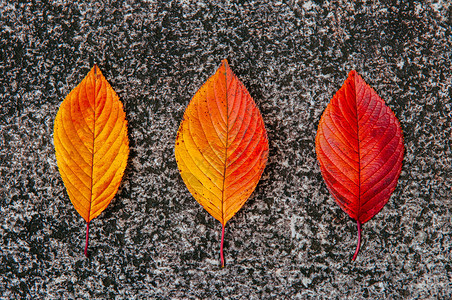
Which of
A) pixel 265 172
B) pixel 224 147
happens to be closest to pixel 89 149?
pixel 224 147

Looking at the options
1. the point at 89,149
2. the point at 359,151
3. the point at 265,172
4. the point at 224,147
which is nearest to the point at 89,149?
the point at 89,149

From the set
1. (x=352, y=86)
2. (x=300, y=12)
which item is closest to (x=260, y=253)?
(x=352, y=86)

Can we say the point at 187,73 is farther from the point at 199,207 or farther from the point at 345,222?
the point at 345,222

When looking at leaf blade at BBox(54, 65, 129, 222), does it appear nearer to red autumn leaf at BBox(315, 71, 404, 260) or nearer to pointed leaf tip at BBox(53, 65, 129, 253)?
pointed leaf tip at BBox(53, 65, 129, 253)

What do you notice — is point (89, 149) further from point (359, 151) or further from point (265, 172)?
point (359, 151)

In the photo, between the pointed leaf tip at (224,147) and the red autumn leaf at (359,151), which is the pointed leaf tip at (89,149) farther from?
the red autumn leaf at (359,151)

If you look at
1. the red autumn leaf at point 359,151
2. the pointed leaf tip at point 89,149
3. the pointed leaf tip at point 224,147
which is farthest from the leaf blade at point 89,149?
the red autumn leaf at point 359,151
